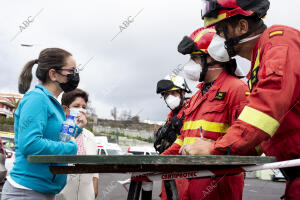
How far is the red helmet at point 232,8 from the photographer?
2.19 metres

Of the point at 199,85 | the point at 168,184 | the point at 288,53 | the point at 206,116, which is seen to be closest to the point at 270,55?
the point at 288,53

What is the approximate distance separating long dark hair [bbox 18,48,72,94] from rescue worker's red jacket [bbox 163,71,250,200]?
1.19m

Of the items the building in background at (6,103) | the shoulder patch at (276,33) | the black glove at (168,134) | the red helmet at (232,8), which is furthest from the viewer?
the building in background at (6,103)

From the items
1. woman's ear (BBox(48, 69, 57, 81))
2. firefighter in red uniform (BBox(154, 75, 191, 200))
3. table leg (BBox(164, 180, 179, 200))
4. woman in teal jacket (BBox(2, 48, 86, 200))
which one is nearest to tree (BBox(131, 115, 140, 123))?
firefighter in red uniform (BBox(154, 75, 191, 200))

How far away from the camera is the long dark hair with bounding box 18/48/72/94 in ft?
9.30

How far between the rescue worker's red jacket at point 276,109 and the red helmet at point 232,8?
364 mm

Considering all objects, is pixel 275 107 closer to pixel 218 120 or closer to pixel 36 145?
pixel 218 120

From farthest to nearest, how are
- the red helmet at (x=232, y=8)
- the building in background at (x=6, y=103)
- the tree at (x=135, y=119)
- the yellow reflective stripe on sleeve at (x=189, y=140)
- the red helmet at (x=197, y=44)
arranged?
the building in background at (x=6, y=103), the tree at (x=135, y=119), the red helmet at (x=197, y=44), the yellow reflective stripe on sleeve at (x=189, y=140), the red helmet at (x=232, y=8)

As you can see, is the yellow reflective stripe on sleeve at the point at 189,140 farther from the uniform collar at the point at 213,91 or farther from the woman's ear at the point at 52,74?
the woman's ear at the point at 52,74

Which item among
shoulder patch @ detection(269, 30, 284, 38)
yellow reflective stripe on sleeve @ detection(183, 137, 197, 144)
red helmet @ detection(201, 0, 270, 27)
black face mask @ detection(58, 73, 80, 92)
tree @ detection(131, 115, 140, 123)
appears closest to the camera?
shoulder patch @ detection(269, 30, 284, 38)

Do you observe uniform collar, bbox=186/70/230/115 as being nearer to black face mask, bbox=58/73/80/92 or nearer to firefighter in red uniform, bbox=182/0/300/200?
firefighter in red uniform, bbox=182/0/300/200

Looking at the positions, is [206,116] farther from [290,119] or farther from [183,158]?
[183,158]

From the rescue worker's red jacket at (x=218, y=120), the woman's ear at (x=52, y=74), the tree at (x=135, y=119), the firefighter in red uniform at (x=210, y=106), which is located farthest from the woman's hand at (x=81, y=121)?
the tree at (x=135, y=119)

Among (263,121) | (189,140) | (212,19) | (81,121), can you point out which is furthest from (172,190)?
(81,121)
